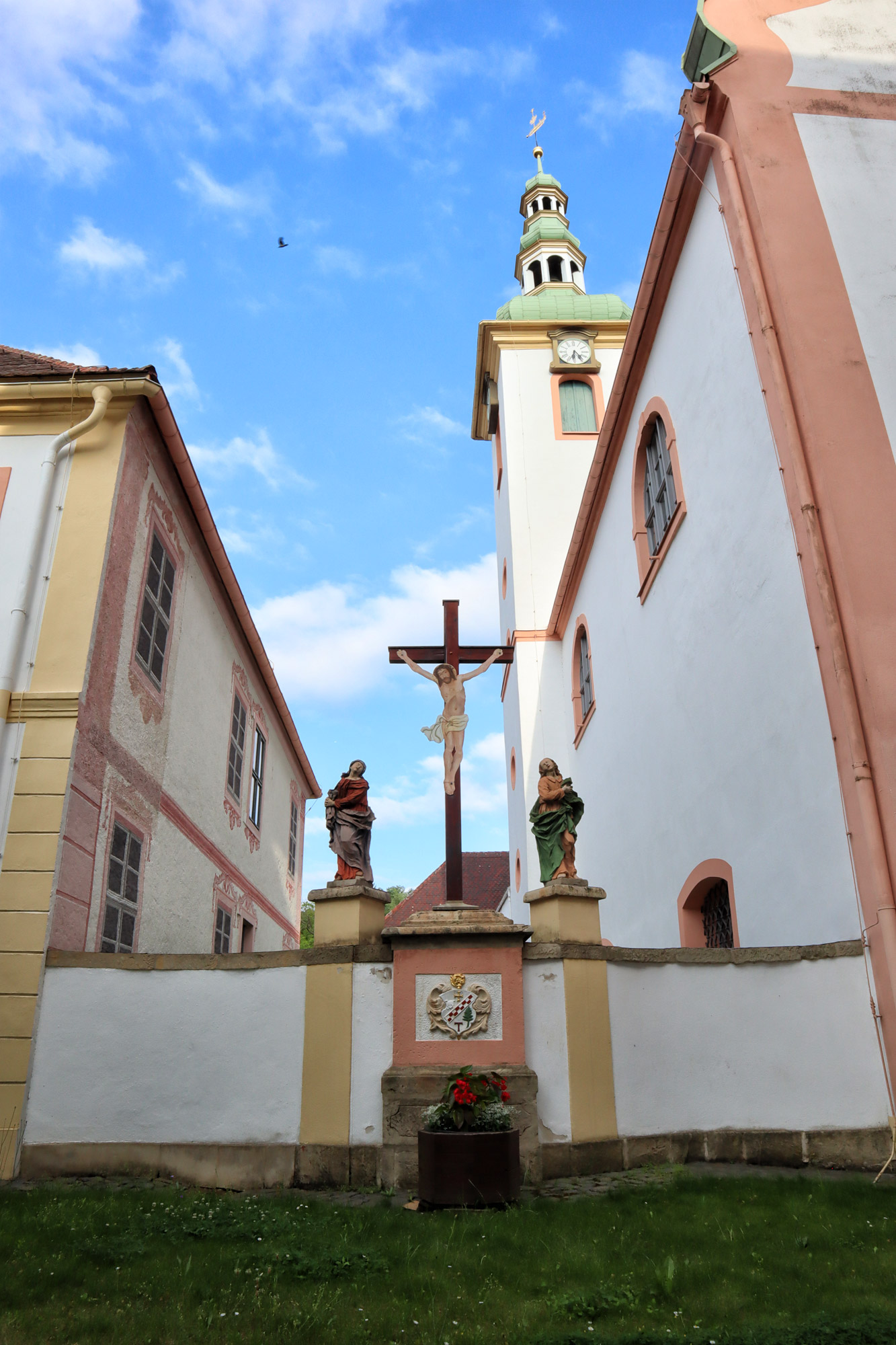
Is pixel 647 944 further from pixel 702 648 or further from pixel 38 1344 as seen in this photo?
pixel 38 1344

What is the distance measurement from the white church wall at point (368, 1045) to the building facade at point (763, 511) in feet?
11.2

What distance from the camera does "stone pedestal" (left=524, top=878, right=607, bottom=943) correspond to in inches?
310

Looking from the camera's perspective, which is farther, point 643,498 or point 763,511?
point 643,498

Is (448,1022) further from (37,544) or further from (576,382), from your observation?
(576,382)

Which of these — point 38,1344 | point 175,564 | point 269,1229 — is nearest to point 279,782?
point 175,564

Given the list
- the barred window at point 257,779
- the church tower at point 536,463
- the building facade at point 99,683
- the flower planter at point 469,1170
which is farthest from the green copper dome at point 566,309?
the flower planter at point 469,1170

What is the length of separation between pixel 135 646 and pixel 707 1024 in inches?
261

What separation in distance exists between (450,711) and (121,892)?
385cm

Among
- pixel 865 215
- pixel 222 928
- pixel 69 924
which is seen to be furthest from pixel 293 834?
pixel 865 215

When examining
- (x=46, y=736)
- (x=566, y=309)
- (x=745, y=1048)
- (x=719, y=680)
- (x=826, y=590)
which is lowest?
(x=745, y=1048)

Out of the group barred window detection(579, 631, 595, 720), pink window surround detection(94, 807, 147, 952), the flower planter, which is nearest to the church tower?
barred window detection(579, 631, 595, 720)

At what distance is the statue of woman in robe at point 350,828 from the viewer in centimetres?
837

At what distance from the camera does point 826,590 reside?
309 inches

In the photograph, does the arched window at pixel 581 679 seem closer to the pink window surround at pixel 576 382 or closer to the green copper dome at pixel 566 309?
the pink window surround at pixel 576 382
